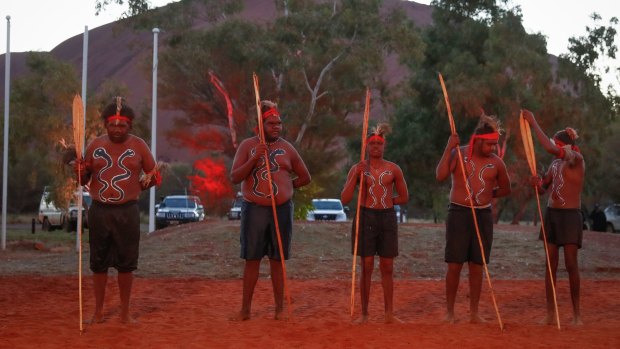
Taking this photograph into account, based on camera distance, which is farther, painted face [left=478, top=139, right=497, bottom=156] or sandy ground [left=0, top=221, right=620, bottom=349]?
painted face [left=478, top=139, right=497, bottom=156]

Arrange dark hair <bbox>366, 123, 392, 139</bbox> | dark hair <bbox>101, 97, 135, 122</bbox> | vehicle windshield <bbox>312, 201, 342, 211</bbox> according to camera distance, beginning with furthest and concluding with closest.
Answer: vehicle windshield <bbox>312, 201, 342, 211</bbox>
dark hair <bbox>366, 123, 392, 139</bbox>
dark hair <bbox>101, 97, 135, 122</bbox>

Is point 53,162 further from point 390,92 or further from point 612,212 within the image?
point 612,212

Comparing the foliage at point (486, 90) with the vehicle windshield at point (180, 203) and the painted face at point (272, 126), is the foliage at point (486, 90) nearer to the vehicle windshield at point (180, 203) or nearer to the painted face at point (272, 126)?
the vehicle windshield at point (180, 203)

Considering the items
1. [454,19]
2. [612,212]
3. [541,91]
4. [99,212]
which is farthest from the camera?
[454,19]

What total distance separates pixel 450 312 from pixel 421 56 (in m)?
33.3

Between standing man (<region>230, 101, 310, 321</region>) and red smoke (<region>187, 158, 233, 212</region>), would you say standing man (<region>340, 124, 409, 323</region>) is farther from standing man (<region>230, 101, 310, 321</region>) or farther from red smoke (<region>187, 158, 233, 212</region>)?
red smoke (<region>187, 158, 233, 212</region>)

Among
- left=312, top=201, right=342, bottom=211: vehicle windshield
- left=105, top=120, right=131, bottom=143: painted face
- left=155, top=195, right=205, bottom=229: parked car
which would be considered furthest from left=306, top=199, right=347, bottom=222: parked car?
left=105, top=120, right=131, bottom=143: painted face

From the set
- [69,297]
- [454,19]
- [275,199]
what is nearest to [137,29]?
[454,19]

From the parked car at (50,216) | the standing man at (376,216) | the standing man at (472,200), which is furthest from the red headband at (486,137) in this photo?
the parked car at (50,216)

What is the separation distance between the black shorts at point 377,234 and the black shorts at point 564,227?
157 centimetres

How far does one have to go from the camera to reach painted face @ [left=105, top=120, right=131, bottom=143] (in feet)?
30.6

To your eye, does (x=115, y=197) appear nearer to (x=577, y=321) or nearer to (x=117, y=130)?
(x=117, y=130)

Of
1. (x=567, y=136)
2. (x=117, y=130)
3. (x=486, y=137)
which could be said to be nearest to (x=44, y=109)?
(x=117, y=130)

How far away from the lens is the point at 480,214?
9781 millimetres
